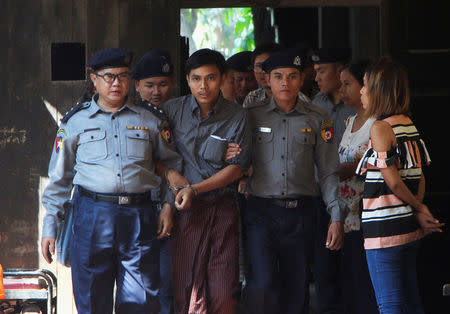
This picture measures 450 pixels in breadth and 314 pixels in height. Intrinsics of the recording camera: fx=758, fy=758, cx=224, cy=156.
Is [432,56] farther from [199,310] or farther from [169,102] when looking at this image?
[199,310]

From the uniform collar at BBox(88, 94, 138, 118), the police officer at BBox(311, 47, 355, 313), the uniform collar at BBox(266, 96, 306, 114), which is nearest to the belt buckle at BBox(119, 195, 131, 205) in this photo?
the uniform collar at BBox(88, 94, 138, 118)

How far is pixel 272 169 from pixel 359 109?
0.87 metres

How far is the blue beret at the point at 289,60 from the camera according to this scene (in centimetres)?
436

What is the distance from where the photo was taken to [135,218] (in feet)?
13.2

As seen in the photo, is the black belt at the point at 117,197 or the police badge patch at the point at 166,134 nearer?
the black belt at the point at 117,197

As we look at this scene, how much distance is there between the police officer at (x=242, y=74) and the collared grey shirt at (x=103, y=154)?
5.66 feet

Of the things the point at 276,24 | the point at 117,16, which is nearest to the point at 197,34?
the point at 276,24

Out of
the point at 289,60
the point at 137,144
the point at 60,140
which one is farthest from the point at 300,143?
the point at 60,140

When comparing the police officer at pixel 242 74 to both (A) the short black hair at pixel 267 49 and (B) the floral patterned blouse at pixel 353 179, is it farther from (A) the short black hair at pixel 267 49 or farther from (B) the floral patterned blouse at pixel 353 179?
(B) the floral patterned blouse at pixel 353 179

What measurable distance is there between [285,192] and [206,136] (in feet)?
1.84

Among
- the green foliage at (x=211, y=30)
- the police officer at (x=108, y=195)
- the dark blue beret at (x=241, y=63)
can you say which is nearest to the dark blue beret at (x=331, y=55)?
the dark blue beret at (x=241, y=63)

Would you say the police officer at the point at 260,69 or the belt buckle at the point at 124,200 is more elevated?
the police officer at the point at 260,69

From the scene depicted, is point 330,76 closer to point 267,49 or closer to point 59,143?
point 267,49

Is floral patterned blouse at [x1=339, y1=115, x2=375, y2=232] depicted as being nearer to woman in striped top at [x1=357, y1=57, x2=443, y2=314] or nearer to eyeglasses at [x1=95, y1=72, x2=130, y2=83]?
woman in striped top at [x1=357, y1=57, x2=443, y2=314]
